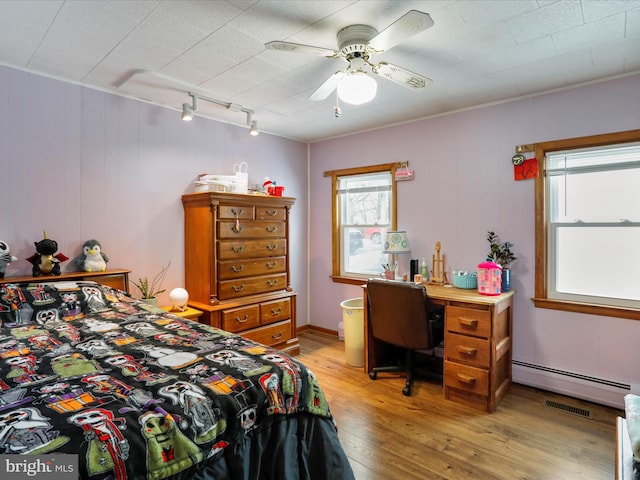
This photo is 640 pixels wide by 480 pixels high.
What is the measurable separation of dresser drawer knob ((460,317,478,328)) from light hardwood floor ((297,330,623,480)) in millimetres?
616

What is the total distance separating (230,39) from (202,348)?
1758 mm

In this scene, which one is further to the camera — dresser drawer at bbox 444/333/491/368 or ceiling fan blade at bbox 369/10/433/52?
dresser drawer at bbox 444/333/491/368

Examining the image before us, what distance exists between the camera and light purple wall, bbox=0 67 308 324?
2.54 meters

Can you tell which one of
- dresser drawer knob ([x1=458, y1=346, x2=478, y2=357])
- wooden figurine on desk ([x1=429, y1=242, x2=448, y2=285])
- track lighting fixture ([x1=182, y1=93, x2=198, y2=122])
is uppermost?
track lighting fixture ([x1=182, y1=93, x2=198, y2=122])

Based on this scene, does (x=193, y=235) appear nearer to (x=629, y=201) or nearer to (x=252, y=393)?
(x=252, y=393)

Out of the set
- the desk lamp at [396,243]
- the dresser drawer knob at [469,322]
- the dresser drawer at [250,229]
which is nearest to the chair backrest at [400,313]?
the dresser drawer knob at [469,322]

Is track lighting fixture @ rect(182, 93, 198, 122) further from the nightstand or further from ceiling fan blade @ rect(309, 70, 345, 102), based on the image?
the nightstand

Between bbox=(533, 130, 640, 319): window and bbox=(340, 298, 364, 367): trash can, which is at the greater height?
bbox=(533, 130, 640, 319): window

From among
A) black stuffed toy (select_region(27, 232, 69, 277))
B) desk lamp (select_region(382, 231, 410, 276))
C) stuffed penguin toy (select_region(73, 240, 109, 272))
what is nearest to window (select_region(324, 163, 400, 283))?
desk lamp (select_region(382, 231, 410, 276))

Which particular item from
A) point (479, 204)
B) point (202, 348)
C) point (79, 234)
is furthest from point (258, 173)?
point (202, 348)

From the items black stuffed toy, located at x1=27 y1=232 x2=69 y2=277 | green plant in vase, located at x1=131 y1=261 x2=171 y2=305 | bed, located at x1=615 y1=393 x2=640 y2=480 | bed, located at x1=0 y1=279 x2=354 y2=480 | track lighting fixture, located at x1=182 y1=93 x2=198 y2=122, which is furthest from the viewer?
green plant in vase, located at x1=131 y1=261 x2=171 y2=305

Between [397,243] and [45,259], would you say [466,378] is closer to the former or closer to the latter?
[397,243]

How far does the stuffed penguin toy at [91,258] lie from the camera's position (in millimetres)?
2734

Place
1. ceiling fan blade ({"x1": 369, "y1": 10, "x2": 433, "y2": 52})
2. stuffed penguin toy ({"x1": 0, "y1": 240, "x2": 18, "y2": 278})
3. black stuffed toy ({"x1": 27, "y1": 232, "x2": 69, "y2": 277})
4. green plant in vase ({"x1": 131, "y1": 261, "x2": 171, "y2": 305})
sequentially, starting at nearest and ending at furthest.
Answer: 1. ceiling fan blade ({"x1": 369, "y1": 10, "x2": 433, "y2": 52})
2. stuffed penguin toy ({"x1": 0, "y1": 240, "x2": 18, "y2": 278})
3. black stuffed toy ({"x1": 27, "y1": 232, "x2": 69, "y2": 277})
4. green plant in vase ({"x1": 131, "y1": 261, "x2": 171, "y2": 305})
